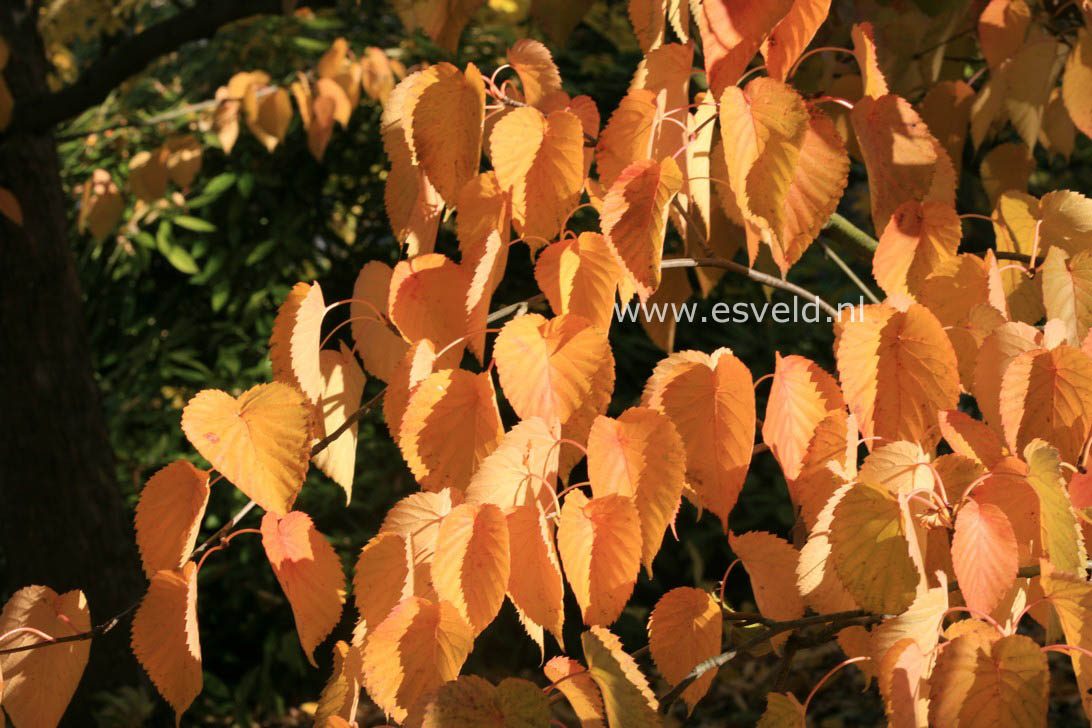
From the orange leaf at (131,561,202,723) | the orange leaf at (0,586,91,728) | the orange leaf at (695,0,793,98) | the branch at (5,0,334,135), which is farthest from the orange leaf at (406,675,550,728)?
the branch at (5,0,334,135)

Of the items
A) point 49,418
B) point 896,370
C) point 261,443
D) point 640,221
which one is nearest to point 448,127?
point 640,221

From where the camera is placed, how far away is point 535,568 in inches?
32.4

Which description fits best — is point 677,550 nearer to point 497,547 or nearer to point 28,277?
point 28,277

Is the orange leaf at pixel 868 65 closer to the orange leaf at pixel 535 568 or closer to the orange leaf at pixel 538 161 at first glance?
the orange leaf at pixel 538 161

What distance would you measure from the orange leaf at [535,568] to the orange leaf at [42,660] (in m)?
0.38

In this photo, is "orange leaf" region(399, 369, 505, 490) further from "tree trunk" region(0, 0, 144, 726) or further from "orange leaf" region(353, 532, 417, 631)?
"tree trunk" region(0, 0, 144, 726)

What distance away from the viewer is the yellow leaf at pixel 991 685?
0.71 m

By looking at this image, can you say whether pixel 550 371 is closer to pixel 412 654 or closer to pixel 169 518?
pixel 412 654

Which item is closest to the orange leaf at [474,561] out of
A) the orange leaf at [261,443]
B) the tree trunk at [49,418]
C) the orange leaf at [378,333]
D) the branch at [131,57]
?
the orange leaf at [261,443]

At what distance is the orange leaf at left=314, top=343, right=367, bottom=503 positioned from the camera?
104 cm

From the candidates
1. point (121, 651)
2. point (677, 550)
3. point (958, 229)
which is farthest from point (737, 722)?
point (958, 229)

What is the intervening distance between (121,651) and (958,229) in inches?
98.8

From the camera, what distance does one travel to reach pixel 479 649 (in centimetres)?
353

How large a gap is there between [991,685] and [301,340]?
590mm
